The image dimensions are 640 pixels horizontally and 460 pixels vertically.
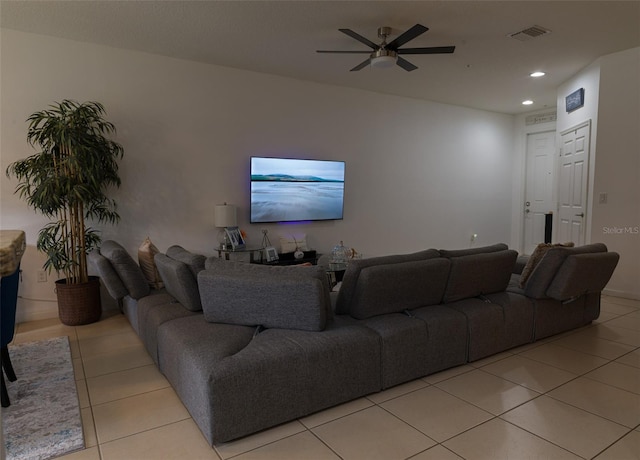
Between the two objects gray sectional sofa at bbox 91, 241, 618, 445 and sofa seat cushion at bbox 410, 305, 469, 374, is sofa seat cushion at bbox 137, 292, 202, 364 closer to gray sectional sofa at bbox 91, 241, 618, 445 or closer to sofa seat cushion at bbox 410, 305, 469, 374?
gray sectional sofa at bbox 91, 241, 618, 445

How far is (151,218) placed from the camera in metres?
4.40

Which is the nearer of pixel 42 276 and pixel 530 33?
pixel 530 33

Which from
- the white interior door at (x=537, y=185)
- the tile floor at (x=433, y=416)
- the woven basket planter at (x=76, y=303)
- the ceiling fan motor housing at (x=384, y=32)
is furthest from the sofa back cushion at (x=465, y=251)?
the white interior door at (x=537, y=185)

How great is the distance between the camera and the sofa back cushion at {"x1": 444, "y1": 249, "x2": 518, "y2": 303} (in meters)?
2.88

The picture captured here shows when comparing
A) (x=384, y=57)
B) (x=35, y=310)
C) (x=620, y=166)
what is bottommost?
(x=35, y=310)

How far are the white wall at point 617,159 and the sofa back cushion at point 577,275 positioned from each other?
5.57ft

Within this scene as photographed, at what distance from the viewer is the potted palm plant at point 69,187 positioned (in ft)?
11.3

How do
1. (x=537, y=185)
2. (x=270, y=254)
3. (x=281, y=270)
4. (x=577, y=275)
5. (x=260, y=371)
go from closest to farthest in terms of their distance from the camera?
(x=260, y=371) < (x=281, y=270) < (x=577, y=275) < (x=270, y=254) < (x=537, y=185)

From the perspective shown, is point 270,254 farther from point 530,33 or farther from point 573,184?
point 573,184

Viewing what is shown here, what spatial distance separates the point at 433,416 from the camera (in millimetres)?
2215

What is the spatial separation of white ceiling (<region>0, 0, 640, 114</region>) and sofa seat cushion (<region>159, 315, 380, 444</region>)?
255 centimetres

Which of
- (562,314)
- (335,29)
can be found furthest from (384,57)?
(562,314)

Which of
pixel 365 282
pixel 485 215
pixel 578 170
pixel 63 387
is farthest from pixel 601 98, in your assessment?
pixel 63 387

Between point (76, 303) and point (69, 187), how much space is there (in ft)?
3.45
